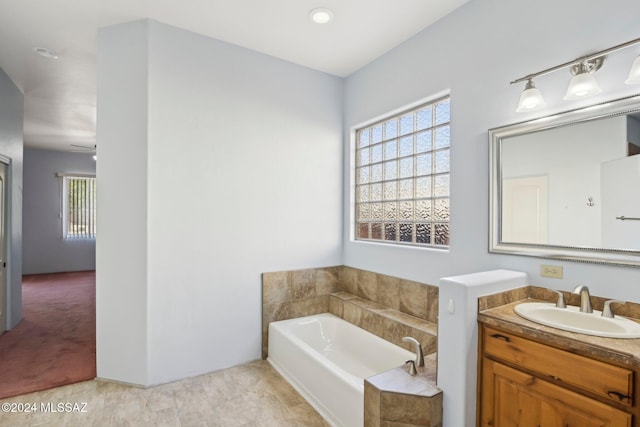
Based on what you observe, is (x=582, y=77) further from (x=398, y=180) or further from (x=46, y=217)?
(x=46, y=217)

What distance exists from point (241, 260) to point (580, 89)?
2.70m

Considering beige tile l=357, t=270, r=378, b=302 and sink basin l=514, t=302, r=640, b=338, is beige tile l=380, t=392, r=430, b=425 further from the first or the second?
beige tile l=357, t=270, r=378, b=302

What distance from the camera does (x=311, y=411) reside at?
7.31ft

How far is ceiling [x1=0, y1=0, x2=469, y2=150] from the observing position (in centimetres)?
237

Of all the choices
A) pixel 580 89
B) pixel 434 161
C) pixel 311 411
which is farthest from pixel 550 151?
pixel 311 411

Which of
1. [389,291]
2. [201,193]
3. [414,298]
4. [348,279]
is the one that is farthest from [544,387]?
[201,193]

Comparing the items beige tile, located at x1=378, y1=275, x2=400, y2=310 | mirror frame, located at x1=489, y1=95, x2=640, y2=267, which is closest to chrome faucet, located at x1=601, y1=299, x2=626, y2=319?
mirror frame, located at x1=489, y1=95, x2=640, y2=267

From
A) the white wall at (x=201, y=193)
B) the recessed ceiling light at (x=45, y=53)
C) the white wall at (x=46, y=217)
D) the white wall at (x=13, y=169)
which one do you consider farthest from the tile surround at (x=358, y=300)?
the white wall at (x=46, y=217)

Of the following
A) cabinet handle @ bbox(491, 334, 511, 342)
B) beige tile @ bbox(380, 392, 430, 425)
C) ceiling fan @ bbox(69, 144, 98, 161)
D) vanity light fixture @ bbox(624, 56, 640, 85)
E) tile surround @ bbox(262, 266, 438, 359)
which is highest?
ceiling fan @ bbox(69, 144, 98, 161)

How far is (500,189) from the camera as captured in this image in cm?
209

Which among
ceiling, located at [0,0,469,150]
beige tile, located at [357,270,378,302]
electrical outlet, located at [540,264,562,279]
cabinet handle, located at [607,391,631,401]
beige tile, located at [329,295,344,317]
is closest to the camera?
cabinet handle, located at [607,391,631,401]

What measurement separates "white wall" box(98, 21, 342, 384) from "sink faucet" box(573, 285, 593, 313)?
225cm

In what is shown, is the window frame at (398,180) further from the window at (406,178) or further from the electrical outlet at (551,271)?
the electrical outlet at (551,271)

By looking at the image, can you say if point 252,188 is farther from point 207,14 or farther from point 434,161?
point 434,161
